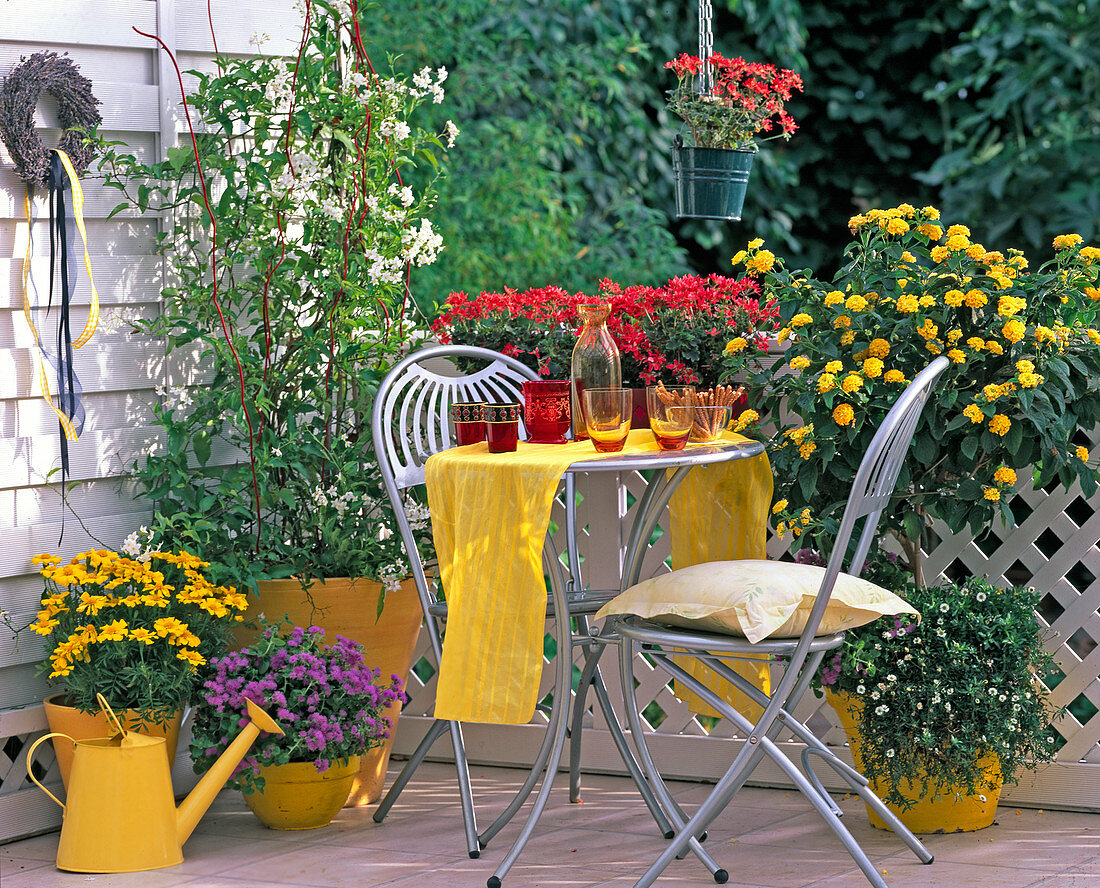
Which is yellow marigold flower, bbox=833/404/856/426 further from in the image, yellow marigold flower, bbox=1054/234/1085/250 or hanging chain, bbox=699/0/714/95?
hanging chain, bbox=699/0/714/95

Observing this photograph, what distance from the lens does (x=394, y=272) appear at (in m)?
3.33

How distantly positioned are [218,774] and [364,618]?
521 mm

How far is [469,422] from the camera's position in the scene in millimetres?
2900

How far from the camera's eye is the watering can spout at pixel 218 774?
2.88m

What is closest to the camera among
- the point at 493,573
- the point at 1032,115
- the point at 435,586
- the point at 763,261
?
the point at 493,573

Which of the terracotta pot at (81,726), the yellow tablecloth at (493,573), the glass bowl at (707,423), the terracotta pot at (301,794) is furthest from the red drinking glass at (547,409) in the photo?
the terracotta pot at (81,726)

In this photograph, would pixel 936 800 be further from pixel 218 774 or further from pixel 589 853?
pixel 218 774

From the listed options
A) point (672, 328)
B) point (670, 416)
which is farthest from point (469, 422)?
point (672, 328)

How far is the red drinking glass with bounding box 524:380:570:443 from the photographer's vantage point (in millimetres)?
2832

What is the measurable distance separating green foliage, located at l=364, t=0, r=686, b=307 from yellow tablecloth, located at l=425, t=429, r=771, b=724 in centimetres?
333

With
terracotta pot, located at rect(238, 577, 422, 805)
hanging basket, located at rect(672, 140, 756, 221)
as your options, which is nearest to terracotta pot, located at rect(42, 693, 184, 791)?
terracotta pot, located at rect(238, 577, 422, 805)

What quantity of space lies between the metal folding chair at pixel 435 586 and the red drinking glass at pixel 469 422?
0.15 m

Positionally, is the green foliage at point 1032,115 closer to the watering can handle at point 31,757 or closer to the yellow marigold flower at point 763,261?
the yellow marigold flower at point 763,261

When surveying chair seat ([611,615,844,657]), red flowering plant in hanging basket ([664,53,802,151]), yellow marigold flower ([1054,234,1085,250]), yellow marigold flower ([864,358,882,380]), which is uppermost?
red flowering plant in hanging basket ([664,53,802,151])
